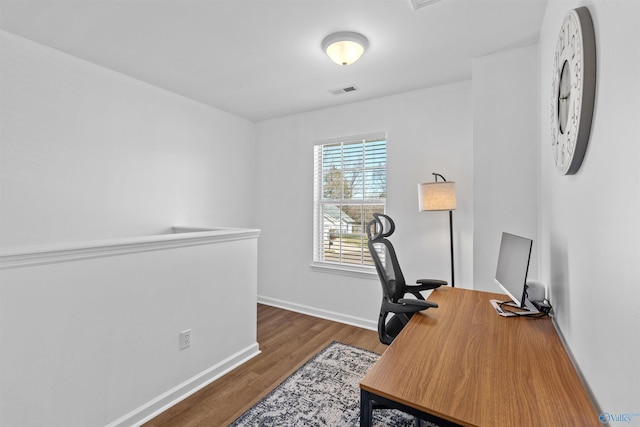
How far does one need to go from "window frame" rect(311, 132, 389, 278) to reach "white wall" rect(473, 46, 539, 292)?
1054 millimetres

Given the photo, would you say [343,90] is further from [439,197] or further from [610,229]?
[610,229]

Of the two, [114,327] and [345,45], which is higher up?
[345,45]

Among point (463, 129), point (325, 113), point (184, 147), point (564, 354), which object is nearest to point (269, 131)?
point (325, 113)

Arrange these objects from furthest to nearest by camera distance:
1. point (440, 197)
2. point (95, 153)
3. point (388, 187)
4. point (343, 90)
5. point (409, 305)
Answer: point (388, 187)
point (343, 90)
point (95, 153)
point (440, 197)
point (409, 305)

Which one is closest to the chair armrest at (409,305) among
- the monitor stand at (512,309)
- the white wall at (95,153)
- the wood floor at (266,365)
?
the monitor stand at (512,309)

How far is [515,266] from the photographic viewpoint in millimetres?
1713

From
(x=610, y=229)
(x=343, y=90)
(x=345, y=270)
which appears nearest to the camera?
(x=610, y=229)

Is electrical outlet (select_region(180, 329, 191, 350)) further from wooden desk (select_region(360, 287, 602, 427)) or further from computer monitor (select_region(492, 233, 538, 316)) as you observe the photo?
computer monitor (select_region(492, 233, 538, 316))

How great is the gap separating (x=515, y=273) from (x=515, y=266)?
0.14 feet

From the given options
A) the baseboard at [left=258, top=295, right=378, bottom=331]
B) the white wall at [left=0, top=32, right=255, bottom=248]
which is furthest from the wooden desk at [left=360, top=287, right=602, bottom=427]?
the white wall at [left=0, top=32, right=255, bottom=248]

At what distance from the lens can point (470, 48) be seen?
240 centimetres

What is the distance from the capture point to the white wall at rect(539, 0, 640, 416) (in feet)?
2.34

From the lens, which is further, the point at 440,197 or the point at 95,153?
the point at 95,153

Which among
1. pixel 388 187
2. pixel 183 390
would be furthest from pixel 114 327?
pixel 388 187
